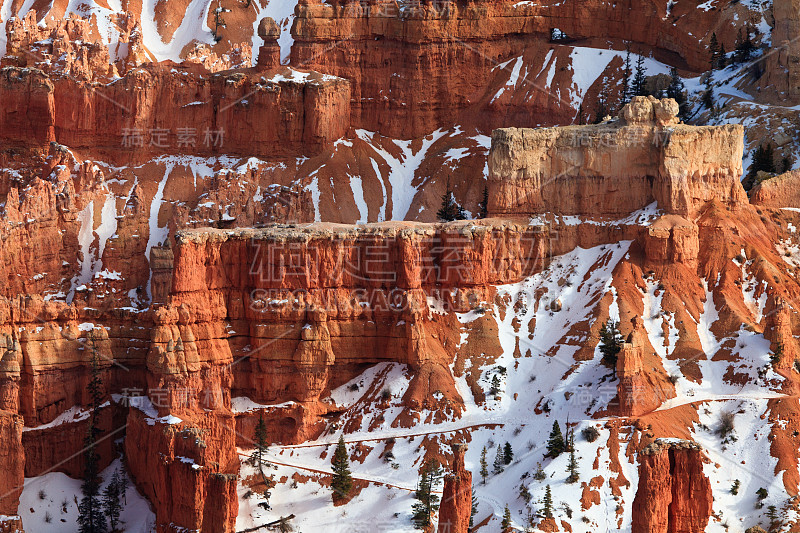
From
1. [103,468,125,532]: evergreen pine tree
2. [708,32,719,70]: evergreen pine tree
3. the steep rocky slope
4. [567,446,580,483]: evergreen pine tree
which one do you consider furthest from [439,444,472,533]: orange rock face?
[708,32,719,70]: evergreen pine tree

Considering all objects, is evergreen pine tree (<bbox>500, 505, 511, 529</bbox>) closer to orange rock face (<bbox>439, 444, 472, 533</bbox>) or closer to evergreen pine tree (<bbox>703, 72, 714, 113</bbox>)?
orange rock face (<bbox>439, 444, 472, 533</bbox>)

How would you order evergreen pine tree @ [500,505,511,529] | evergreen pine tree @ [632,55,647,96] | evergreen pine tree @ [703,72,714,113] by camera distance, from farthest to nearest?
evergreen pine tree @ [632,55,647,96], evergreen pine tree @ [703,72,714,113], evergreen pine tree @ [500,505,511,529]

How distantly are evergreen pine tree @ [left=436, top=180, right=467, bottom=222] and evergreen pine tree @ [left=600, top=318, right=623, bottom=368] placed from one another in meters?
23.4

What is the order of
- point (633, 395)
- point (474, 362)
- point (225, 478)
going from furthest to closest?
point (474, 362) → point (633, 395) → point (225, 478)

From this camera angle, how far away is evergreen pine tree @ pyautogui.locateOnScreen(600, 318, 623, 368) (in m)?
112

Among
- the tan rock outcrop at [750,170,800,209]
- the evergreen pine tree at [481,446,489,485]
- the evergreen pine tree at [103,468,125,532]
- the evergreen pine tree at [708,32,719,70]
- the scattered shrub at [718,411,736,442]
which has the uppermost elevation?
the evergreen pine tree at [708,32,719,70]

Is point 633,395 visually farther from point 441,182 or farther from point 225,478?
point 441,182

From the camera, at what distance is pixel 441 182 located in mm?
143500

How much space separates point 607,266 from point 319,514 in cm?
2407

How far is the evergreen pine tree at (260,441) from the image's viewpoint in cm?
11319

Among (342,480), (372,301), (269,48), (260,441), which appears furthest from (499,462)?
(269,48)

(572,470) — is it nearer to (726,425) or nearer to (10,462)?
(726,425)

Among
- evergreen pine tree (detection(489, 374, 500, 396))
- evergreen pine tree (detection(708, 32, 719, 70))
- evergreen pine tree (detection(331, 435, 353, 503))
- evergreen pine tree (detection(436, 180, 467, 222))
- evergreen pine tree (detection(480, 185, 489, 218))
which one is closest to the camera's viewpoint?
evergreen pine tree (detection(331, 435, 353, 503))

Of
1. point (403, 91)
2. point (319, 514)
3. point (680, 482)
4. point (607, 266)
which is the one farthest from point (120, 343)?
point (680, 482)
